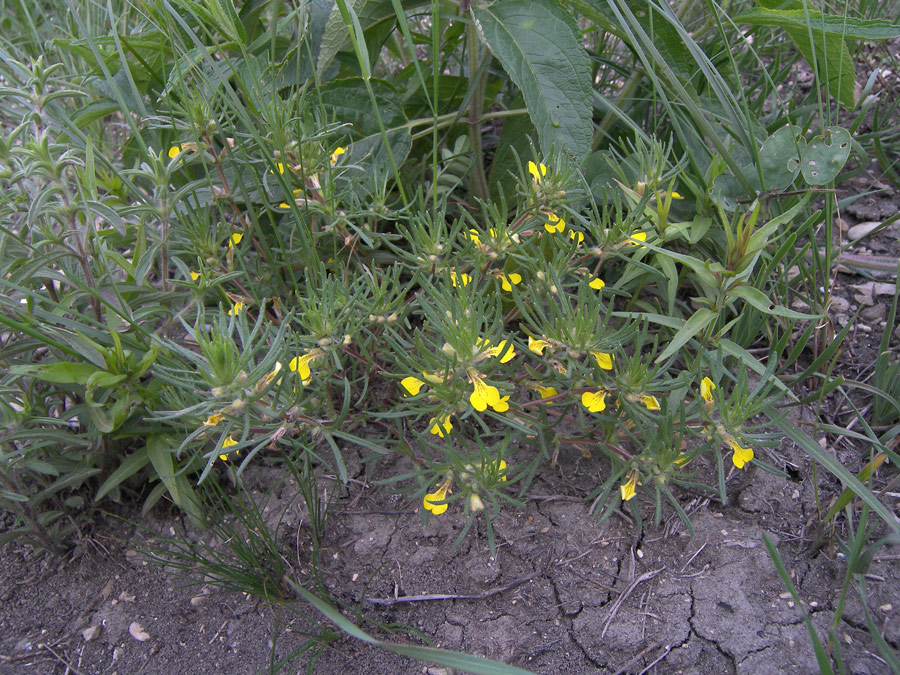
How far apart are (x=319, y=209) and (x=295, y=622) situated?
104 cm

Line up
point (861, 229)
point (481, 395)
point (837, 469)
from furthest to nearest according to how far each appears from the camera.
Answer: point (861, 229)
point (837, 469)
point (481, 395)

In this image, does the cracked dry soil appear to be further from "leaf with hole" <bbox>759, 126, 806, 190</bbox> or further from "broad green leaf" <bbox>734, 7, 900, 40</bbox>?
"broad green leaf" <bbox>734, 7, 900, 40</bbox>

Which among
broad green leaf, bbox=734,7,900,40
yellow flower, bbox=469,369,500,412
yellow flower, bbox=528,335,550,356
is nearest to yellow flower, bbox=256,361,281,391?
yellow flower, bbox=469,369,500,412

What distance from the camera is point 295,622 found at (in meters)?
1.60

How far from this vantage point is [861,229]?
2.21 meters

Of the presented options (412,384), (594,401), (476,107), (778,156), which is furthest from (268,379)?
(778,156)

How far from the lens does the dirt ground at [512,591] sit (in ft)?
4.89

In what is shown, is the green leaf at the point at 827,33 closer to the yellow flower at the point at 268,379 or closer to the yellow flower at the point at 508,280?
the yellow flower at the point at 508,280

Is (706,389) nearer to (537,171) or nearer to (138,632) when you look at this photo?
(537,171)

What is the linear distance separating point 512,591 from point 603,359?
632 mm

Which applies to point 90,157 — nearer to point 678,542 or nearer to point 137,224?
point 137,224

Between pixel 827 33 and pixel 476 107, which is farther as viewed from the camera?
pixel 476 107

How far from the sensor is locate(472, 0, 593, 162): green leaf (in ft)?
5.87

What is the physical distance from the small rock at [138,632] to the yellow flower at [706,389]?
1.47m
